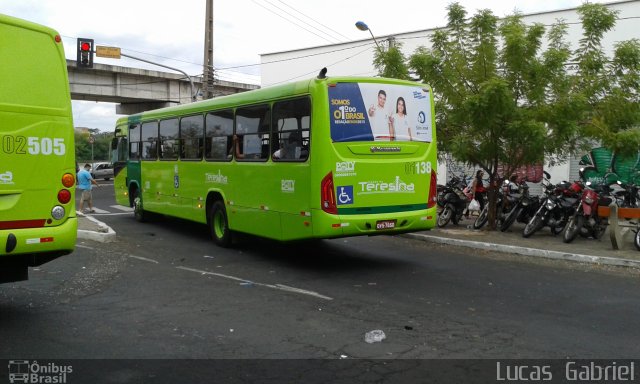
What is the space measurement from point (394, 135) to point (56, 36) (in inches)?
208

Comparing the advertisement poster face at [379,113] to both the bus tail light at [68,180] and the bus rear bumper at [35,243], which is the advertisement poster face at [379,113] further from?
the bus rear bumper at [35,243]

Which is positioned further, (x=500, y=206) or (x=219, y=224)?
(x=500, y=206)

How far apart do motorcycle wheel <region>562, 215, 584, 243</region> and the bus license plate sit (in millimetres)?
4883

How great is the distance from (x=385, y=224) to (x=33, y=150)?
17.4 ft

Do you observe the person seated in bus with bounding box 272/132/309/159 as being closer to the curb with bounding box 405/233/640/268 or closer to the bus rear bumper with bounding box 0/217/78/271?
the bus rear bumper with bounding box 0/217/78/271

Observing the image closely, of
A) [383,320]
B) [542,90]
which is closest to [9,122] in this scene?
[383,320]

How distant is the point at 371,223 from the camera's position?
9.03 meters

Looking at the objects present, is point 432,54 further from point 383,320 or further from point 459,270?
point 383,320

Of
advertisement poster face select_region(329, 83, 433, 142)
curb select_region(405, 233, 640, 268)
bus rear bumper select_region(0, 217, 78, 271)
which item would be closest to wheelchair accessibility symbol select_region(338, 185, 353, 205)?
advertisement poster face select_region(329, 83, 433, 142)

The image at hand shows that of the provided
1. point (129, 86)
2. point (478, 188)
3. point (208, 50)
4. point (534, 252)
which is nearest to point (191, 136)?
point (534, 252)

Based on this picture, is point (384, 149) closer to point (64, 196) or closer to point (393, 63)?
point (64, 196)

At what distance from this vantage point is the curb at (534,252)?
991 cm

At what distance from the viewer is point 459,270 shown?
30.9 ft

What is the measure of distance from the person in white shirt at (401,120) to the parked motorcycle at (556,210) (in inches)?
190
